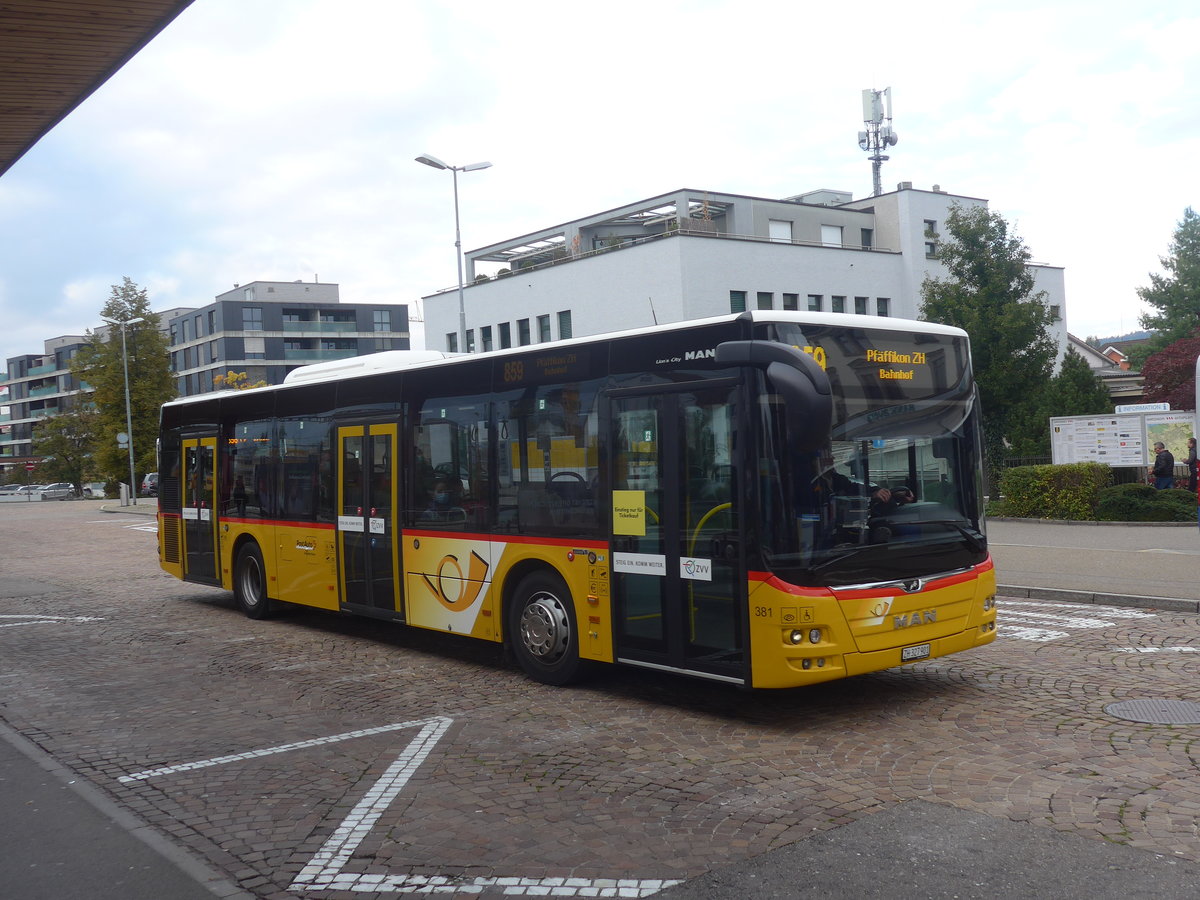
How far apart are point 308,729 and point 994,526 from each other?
731 inches

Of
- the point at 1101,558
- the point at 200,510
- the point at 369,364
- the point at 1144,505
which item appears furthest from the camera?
the point at 1144,505

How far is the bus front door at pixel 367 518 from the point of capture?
35.8ft

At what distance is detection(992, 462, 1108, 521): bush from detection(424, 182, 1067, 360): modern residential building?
18250mm

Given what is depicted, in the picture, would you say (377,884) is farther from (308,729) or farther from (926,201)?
(926,201)

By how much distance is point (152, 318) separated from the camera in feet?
204

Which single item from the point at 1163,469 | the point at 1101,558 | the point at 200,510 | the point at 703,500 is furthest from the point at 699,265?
the point at 703,500

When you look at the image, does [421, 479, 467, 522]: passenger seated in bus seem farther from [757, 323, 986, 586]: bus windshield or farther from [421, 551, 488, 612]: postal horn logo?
[757, 323, 986, 586]: bus windshield

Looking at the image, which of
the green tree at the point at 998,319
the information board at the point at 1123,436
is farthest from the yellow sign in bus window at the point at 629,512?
the green tree at the point at 998,319

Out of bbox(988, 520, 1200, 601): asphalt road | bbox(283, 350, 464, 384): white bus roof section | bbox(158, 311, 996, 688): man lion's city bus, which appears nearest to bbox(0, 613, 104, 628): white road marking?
bbox(283, 350, 464, 384): white bus roof section

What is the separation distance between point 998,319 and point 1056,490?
6.43 metres

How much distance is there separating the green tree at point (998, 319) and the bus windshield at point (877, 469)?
20930mm

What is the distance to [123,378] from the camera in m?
61.1

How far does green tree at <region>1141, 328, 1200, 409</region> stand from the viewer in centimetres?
4084

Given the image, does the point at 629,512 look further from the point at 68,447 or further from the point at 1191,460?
the point at 68,447
